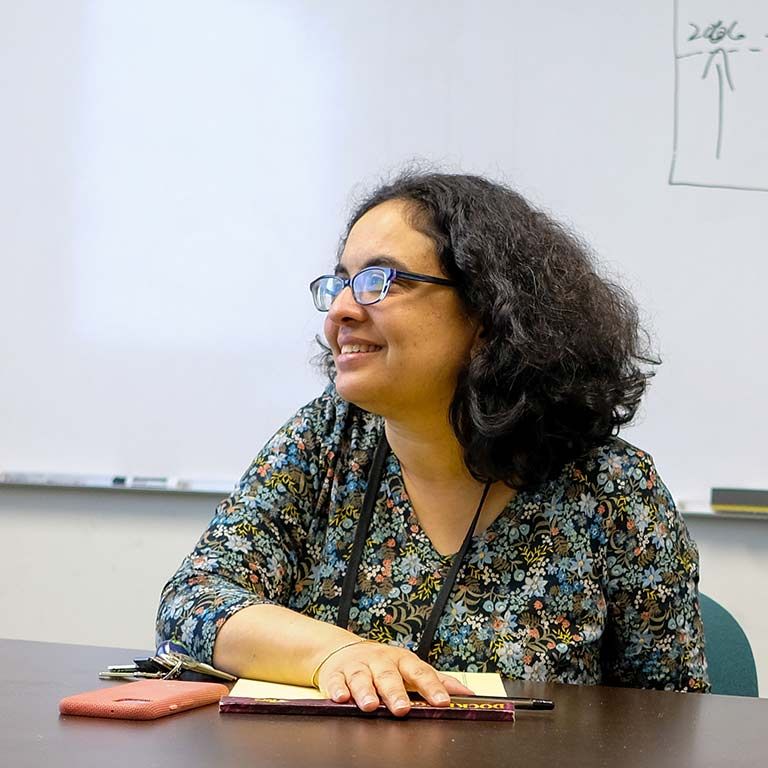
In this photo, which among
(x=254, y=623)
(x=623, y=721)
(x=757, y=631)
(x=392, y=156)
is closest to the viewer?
(x=623, y=721)

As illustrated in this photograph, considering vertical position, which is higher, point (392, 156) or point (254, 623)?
point (392, 156)

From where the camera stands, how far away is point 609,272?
87.4 inches

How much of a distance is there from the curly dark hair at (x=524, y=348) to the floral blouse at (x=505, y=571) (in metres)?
0.06

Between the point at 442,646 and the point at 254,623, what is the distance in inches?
10.9

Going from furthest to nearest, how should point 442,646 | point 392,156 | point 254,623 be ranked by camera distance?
1. point 392,156
2. point 442,646
3. point 254,623

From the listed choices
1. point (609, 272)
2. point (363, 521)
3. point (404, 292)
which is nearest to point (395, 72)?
point (609, 272)

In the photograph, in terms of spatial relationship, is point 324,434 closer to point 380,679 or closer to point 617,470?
point 617,470

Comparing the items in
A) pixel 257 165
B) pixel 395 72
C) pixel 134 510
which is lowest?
pixel 134 510

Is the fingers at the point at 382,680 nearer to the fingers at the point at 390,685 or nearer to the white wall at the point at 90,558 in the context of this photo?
the fingers at the point at 390,685

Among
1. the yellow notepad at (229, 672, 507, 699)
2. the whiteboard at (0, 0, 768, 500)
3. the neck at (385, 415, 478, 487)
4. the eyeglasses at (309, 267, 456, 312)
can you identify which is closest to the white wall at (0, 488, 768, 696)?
the whiteboard at (0, 0, 768, 500)

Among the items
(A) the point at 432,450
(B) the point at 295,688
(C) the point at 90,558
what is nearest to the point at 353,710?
(B) the point at 295,688

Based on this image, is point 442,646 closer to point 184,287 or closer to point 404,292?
point 404,292

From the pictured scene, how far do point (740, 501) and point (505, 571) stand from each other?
0.88 meters

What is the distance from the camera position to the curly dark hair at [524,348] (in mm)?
1510
